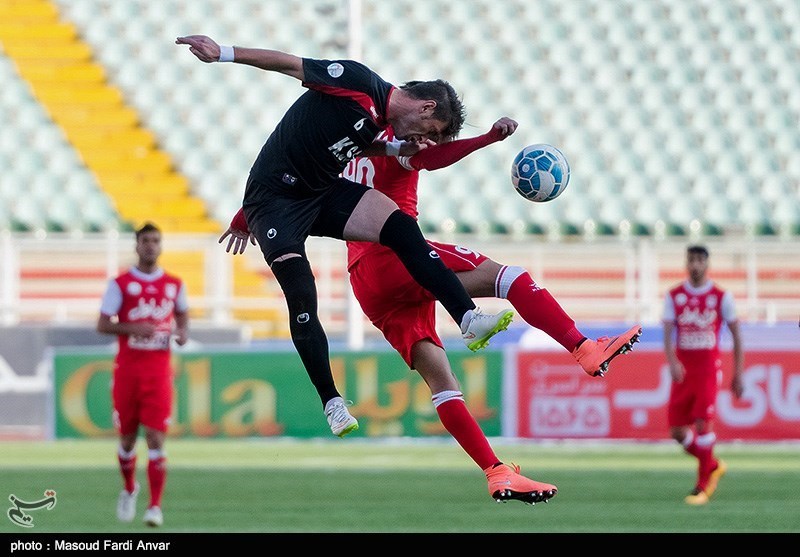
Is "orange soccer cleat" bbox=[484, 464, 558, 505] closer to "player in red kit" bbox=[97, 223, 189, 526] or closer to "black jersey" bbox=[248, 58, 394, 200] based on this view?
"black jersey" bbox=[248, 58, 394, 200]

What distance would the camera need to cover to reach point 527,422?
1581cm

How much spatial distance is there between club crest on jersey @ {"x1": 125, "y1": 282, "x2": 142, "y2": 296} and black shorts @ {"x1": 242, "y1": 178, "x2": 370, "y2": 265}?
4.10m

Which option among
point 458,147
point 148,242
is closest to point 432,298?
point 458,147

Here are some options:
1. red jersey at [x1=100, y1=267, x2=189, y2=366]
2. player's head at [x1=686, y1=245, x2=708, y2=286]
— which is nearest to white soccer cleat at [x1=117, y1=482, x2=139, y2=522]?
red jersey at [x1=100, y1=267, x2=189, y2=366]

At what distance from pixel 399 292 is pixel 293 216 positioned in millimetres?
752

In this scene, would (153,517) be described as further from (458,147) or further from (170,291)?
(458,147)

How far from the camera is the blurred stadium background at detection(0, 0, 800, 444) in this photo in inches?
712

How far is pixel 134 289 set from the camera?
34.2 ft

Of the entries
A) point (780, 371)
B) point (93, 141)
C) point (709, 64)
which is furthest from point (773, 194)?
point (93, 141)

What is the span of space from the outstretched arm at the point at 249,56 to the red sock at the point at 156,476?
462cm
